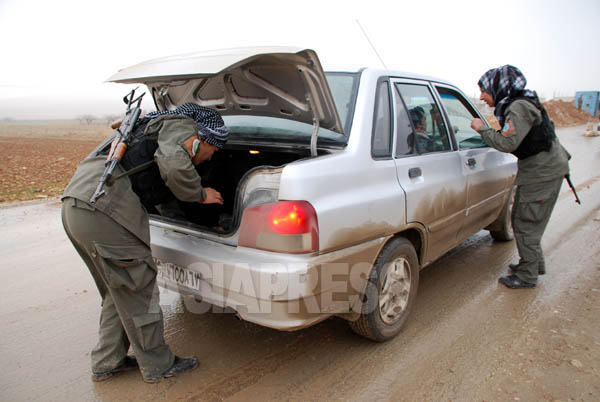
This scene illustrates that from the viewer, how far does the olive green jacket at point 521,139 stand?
3396mm

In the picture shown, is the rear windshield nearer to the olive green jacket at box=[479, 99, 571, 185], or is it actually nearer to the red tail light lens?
the red tail light lens

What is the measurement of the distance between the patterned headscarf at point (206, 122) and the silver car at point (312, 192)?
0.80 ft

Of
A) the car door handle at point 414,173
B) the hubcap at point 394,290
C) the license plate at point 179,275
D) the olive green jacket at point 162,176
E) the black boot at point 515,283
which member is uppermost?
the olive green jacket at point 162,176

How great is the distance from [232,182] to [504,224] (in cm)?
331

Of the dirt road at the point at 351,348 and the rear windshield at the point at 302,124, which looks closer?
the dirt road at the point at 351,348

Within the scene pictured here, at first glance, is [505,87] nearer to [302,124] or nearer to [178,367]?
[302,124]

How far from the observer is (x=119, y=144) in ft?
7.36

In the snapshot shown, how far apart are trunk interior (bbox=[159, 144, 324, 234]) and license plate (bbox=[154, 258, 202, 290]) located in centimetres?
28

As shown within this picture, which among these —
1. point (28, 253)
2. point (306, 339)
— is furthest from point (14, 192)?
point (306, 339)

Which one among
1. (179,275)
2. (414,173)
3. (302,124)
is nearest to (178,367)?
(179,275)

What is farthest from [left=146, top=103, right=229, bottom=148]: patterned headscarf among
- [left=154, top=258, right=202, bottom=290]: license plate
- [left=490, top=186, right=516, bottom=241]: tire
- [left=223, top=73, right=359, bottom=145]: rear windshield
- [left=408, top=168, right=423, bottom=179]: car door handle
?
[left=490, top=186, right=516, bottom=241]: tire

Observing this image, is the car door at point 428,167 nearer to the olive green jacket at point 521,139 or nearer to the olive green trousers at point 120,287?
the olive green jacket at point 521,139

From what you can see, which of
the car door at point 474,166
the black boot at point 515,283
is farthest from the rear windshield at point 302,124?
the black boot at point 515,283

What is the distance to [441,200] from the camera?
3.12 m
